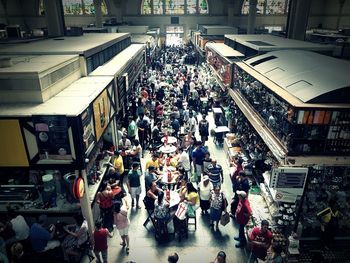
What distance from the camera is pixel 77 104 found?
22.1ft

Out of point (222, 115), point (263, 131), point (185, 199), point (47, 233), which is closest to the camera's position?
point (47, 233)

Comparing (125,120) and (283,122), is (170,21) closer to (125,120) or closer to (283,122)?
(125,120)

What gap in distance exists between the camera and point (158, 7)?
147ft

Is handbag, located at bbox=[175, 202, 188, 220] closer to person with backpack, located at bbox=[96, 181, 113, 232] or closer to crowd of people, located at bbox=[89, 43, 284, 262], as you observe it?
crowd of people, located at bbox=[89, 43, 284, 262]

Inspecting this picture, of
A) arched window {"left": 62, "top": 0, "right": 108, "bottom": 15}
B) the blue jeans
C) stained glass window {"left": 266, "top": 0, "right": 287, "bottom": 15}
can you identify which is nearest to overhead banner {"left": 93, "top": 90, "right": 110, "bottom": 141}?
the blue jeans

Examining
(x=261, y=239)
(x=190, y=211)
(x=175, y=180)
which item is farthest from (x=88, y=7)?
(x=261, y=239)

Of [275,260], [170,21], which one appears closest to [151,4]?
[170,21]

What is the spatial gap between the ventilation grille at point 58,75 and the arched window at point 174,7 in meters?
Answer: 39.2

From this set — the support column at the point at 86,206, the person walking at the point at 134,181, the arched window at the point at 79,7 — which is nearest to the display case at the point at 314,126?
the person walking at the point at 134,181

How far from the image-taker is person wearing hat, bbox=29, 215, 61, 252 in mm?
6348

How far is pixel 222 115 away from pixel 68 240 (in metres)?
9.49

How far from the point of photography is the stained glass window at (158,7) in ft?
147

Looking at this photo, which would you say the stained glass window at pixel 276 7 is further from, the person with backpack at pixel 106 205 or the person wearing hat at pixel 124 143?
the person with backpack at pixel 106 205

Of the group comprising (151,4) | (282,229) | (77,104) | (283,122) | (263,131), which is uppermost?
(151,4)
